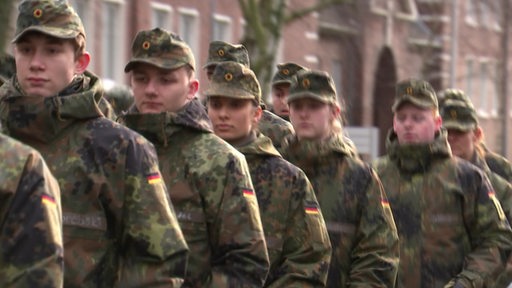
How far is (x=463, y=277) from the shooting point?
A: 34.9 ft

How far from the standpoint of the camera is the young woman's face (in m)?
8.55

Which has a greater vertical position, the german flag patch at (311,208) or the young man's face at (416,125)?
the young man's face at (416,125)

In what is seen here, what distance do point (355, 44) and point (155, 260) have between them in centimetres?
4621

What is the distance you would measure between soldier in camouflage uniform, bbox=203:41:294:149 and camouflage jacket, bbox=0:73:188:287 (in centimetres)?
362

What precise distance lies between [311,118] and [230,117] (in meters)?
1.23

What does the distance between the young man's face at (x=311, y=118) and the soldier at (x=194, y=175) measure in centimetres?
214

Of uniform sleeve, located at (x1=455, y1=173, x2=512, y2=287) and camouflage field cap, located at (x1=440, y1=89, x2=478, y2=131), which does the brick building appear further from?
uniform sleeve, located at (x1=455, y1=173, x2=512, y2=287)

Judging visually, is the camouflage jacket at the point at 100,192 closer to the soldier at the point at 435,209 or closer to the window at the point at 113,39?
the soldier at the point at 435,209

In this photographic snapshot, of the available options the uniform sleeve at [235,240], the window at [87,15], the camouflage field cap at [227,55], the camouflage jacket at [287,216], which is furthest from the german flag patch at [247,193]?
the window at [87,15]

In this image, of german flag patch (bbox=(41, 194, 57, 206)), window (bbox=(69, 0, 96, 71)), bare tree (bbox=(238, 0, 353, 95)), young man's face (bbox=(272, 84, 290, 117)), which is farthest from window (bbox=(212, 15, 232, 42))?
german flag patch (bbox=(41, 194, 57, 206))

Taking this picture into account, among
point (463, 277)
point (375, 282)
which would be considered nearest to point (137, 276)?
point (375, 282)

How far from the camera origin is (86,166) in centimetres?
648

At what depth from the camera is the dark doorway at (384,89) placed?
5550 centimetres

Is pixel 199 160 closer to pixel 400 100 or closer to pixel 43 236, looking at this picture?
pixel 43 236
